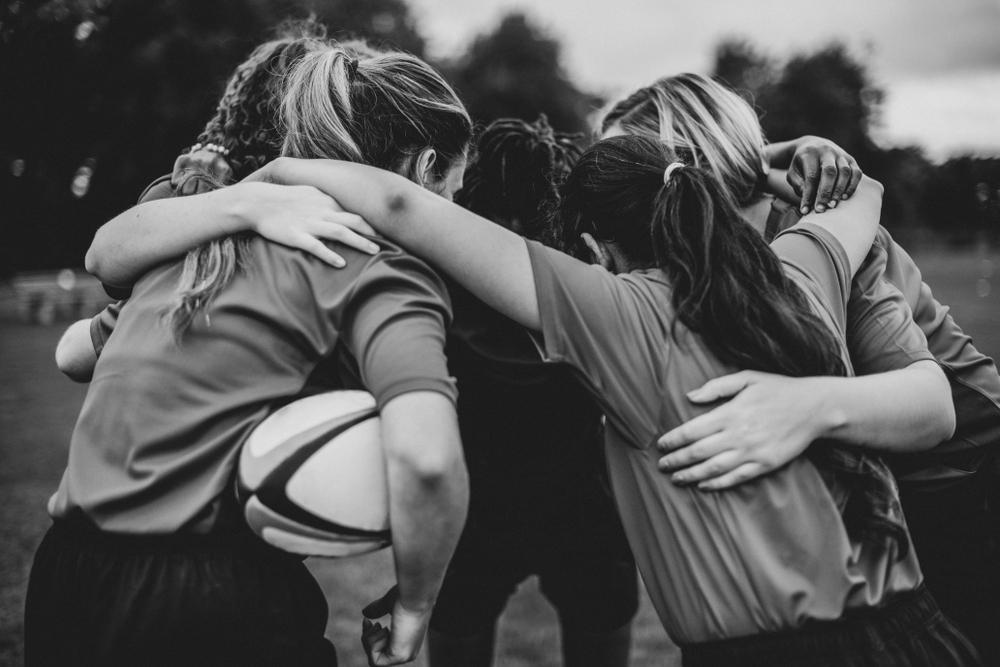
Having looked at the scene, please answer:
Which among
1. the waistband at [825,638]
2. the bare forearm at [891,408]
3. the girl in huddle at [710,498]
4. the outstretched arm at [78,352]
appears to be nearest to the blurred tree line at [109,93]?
the girl in huddle at [710,498]

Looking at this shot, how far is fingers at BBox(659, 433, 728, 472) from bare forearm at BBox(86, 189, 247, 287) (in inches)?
47.5

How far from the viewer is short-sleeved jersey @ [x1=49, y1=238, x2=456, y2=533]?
1.67 metres

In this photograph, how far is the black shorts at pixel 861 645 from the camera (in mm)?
1648

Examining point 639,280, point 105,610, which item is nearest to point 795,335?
point 639,280

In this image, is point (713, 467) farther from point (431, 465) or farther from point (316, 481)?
point (316, 481)

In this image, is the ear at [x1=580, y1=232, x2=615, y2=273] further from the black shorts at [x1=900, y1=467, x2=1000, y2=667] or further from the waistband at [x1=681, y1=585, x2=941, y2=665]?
the black shorts at [x1=900, y1=467, x2=1000, y2=667]

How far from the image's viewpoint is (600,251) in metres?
2.04

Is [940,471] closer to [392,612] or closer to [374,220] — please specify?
[392,612]

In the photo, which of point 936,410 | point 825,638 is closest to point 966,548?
point 936,410

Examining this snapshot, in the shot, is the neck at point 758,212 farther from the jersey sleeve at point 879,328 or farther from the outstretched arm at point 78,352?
the outstretched arm at point 78,352

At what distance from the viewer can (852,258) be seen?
204cm

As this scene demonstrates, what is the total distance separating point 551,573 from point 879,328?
1.38 metres

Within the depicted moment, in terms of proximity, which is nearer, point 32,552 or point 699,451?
point 699,451

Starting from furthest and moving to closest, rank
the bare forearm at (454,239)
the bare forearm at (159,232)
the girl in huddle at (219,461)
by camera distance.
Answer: the bare forearm at (159,232) < the bare forearm at (454,239) < the girl in huddle at (219,461)
